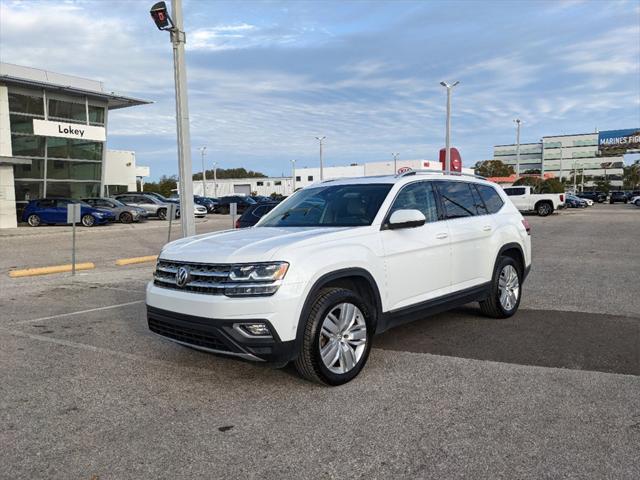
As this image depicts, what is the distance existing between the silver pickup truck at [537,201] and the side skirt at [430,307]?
29.0 metres

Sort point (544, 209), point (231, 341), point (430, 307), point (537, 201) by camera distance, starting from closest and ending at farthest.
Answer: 1. point (231, 341)
2. point (430, 307)
3. point (544, 209)
4. point (537, 201)

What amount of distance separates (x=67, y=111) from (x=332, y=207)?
33.4m

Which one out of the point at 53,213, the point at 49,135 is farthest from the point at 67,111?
the point at 53,213

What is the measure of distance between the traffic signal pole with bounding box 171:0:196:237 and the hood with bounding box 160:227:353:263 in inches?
247

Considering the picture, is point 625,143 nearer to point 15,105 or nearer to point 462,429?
point 15,105

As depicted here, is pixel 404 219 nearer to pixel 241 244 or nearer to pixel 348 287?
pixel 348 287

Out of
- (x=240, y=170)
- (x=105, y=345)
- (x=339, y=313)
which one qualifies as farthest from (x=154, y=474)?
(x=240, y=170)

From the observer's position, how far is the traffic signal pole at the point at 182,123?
36.9ft

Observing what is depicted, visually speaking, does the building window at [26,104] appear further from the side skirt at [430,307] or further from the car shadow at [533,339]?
the side skirt at [430,307]

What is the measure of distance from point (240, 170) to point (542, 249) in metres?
155

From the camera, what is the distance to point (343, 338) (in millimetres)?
4512

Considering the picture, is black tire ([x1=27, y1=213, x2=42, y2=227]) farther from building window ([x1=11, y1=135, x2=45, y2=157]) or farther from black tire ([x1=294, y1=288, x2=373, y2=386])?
black tire ([x1=294, y1=288, x2=373, y2=386])

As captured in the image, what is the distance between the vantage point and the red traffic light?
10.6 metres

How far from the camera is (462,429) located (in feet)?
12.0
